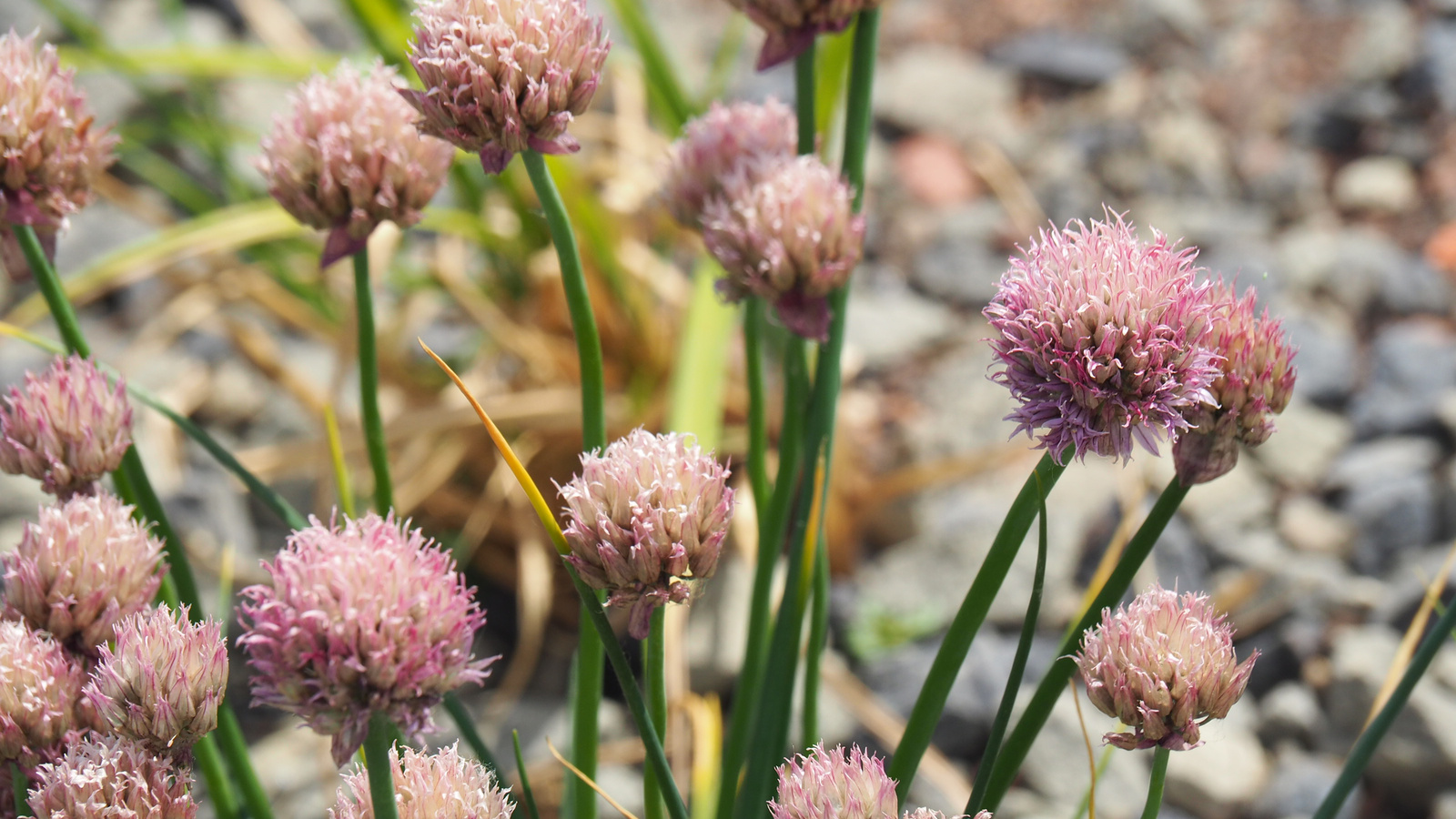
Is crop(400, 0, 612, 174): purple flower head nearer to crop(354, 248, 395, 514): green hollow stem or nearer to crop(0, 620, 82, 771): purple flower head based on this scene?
crop(354, 248, 395, 514): green hollow stem

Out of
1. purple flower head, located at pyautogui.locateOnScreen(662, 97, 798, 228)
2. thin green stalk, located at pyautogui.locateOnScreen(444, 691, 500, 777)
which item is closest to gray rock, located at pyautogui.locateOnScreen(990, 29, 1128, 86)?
purple flower head, located at pyautogui.locateOnScreen(662, 97, 798, 228)

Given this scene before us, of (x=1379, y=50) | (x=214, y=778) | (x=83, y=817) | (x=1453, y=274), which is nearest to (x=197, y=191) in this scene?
(x=214, y=778)

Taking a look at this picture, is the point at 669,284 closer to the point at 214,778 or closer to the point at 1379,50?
the point at 214,778

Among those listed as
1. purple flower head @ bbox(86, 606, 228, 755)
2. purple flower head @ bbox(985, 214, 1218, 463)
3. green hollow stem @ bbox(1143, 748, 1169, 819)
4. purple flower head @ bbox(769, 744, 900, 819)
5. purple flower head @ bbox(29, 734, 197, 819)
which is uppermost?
purple flower head @ bbox(985, 214, 1218, 463)

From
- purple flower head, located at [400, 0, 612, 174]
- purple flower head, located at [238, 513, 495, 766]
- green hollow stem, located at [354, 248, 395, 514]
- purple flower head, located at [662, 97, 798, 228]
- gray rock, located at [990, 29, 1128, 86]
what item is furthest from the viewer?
gray rock, located at [990, 29, 1128, 86]

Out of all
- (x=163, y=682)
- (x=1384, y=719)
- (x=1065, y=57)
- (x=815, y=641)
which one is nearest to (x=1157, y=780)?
(x=1384, y=719)

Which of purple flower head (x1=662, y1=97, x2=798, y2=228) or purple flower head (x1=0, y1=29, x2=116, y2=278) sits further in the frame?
purple flower head (x1=662, y1=97, x2=798, y2=228)

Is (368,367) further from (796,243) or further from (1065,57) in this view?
(1065,57)
